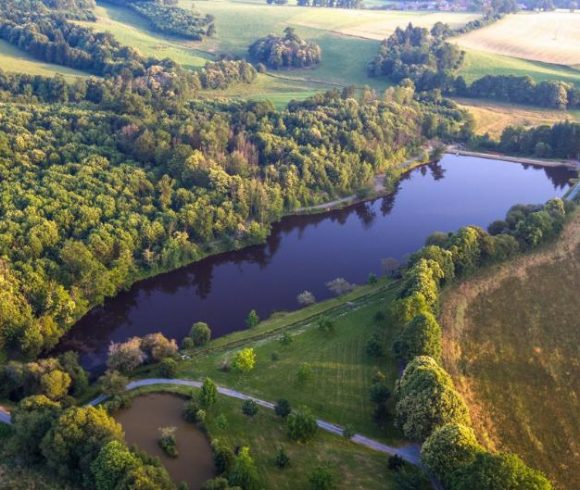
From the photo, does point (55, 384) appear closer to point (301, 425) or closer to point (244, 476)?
point (244, 476)

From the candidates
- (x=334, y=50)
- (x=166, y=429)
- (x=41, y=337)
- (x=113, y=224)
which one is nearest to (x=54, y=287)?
(x=41, y=337)

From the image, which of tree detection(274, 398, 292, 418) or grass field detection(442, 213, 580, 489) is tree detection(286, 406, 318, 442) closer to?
tree detection(274, 398, 292, 418)

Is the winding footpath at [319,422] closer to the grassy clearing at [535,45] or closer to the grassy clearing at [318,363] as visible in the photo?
the grassy clearing at [318,363]

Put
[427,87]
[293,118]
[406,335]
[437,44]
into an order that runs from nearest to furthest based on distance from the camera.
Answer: [406,335] < [293,118] < [427,87] < [437,44]

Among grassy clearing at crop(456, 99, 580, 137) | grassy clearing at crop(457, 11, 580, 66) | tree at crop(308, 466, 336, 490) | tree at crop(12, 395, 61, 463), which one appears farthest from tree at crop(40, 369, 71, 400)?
grassy clearing at crop(457, 11, 580, 66)

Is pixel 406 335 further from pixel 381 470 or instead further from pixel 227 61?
pixel 227 61

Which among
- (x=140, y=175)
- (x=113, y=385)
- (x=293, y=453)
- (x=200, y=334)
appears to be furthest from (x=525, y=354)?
(x=140, y=175)
